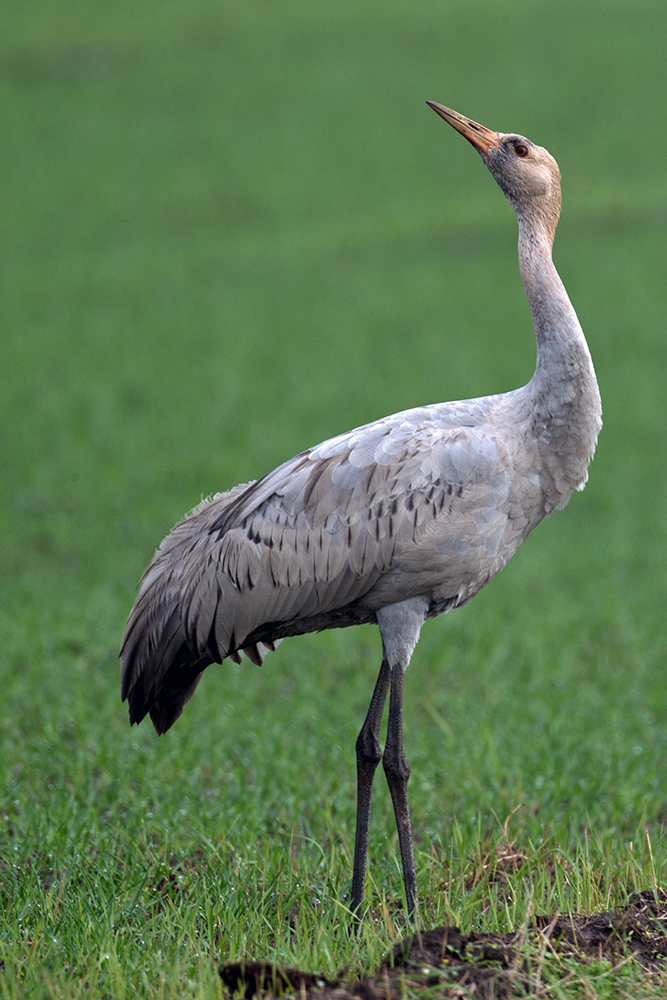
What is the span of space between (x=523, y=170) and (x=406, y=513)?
1328 millimetres

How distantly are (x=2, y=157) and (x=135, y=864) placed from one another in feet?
73.9

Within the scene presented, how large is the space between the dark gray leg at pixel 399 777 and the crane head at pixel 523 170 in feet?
5.70

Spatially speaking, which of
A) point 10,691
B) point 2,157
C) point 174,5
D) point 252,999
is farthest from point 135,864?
point 174,5

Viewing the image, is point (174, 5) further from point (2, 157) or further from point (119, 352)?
point (119, 352)

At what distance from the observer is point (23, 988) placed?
335 cm

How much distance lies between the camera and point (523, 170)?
4.21 meters

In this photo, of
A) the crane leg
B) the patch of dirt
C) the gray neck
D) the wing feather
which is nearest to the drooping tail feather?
the wing feather

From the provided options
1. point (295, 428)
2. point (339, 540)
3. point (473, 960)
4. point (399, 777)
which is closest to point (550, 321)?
point (339, 540)

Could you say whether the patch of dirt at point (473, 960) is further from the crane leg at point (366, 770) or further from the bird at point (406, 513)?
the crane leg at point (366, 770)

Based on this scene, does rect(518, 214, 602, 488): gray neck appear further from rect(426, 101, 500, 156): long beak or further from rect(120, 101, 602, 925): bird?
rect(426, 101, 500, 156): long beak

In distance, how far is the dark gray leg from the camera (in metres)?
4.07

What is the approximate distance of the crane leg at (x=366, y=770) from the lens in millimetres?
4133

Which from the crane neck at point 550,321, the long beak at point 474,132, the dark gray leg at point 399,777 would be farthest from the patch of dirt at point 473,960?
the long beak at point 474,132

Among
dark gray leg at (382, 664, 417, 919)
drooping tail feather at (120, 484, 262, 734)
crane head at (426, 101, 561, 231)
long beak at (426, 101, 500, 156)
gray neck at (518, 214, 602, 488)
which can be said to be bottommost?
dark gray leg at (382, 664, 417, 919)
